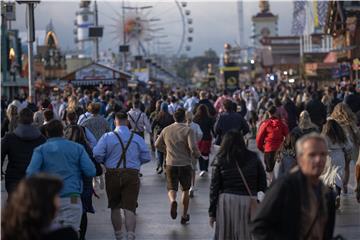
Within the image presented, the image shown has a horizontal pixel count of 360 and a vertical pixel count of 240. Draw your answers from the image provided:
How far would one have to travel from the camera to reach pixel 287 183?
5.52 m

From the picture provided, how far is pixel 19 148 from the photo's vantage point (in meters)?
9.78

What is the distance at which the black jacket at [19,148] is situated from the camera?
32.0ft

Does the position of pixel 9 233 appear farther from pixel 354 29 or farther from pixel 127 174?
pixel 354 29

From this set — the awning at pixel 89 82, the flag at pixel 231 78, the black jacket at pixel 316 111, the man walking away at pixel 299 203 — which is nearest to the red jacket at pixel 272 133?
the black jacket at pixel 316 111

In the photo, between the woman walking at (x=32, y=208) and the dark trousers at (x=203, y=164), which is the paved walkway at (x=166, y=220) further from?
the woman walking at (x=32, y=208)

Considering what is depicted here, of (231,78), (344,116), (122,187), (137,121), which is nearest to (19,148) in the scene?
(122,187)

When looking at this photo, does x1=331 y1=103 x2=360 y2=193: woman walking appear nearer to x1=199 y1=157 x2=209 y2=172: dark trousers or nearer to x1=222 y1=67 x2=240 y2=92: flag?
x1=199 y1=157 x2=209 y2=172: dark trousers

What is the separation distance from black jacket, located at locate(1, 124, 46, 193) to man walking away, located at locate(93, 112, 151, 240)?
919 millimetres

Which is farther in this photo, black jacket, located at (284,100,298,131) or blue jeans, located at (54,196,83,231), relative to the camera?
black jacket, located at (284,100,298,131)

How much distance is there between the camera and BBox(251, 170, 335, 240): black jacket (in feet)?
18.1

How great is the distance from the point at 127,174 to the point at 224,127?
603 cm

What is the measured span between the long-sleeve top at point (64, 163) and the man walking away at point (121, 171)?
1666mm

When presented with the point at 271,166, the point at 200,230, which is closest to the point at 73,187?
the point at 200,230

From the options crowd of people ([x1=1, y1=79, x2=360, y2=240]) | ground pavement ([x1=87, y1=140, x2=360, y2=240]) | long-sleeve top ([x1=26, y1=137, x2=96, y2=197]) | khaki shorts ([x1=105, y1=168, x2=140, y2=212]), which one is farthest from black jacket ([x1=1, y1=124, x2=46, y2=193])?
ground pavement ([x1=87, y1=140, x2=360, y2=240])
